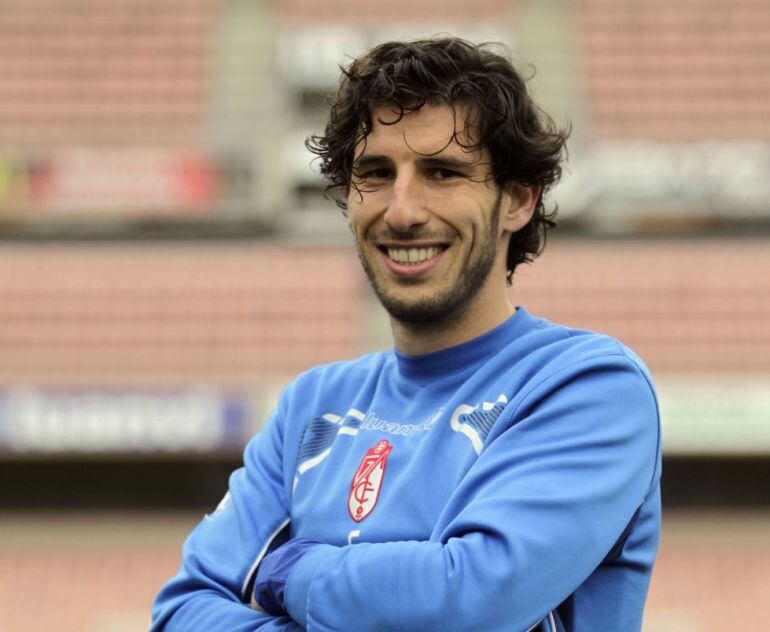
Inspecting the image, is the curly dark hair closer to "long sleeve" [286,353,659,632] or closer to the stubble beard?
the stubble beard

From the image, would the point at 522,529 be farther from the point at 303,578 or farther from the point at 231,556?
the point at 231,556

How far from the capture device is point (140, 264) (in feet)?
36.9

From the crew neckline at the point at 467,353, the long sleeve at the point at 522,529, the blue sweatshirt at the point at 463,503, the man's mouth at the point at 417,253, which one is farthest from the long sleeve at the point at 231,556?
the man's mouth at the point at 417,253

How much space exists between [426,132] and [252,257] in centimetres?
959

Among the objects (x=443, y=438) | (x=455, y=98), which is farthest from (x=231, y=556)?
(x=455, y=98)

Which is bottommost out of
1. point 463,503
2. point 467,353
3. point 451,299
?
point 463,503

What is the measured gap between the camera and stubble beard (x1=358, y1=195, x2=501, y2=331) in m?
1.93

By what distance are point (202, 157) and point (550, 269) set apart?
3852 millimetres

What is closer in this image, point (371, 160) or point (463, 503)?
point (463, 503)

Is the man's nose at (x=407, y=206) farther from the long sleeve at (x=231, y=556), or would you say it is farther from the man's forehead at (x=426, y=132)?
the long sleeve at (x=231, y=556)

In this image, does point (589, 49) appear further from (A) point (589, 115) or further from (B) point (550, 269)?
(B) point (550, 269)

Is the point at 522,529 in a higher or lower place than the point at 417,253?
lower

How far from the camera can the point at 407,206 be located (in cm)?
189

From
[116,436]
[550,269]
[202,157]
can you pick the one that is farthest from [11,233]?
[550,269]
